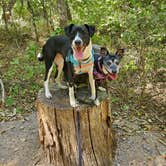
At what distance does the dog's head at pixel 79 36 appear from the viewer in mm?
2246

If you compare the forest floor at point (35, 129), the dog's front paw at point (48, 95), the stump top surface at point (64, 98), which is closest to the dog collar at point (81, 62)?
the stump top surface at point (64, 98)

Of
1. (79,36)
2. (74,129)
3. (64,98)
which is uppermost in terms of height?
(79,36)

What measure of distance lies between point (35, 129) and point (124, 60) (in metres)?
1.85

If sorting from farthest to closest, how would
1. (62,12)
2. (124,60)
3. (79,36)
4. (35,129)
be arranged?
1. (62,12)
2. (124,60)
3. (35,129)
4. (79,36)

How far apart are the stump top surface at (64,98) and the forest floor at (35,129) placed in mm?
737

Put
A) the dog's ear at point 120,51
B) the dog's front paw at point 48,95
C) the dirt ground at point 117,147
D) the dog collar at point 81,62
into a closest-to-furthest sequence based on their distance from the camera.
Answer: the dog collar at point 81,62, the dog's ear at point 120,51, the dog's front paw at point 48,95, the dirt ground at point 117,147

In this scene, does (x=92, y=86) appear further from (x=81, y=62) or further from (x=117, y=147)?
(x=117, y=147)

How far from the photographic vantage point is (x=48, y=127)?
294 centimetres

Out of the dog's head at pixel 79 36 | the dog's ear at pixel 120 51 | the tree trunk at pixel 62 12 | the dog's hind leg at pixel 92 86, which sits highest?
the tree trunk at pixel 62 12

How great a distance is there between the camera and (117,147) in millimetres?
3416

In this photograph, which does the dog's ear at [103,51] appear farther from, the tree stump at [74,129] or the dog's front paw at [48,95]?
the dog's front paw at [48,95]

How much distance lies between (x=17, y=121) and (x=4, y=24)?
11.5 feet

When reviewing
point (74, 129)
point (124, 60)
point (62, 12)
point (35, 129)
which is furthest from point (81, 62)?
point (62, 12)

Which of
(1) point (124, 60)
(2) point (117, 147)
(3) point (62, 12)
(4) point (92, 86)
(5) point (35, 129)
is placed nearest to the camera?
(4) point (92, 86)
